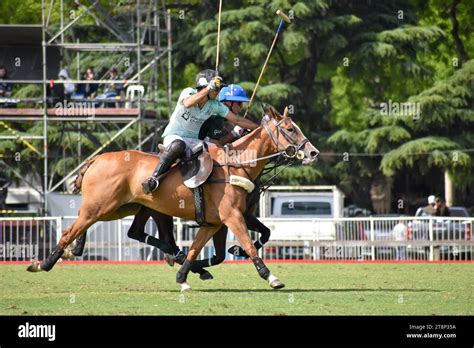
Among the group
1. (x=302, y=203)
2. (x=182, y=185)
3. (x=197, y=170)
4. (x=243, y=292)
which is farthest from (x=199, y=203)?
(x=302, y=203)

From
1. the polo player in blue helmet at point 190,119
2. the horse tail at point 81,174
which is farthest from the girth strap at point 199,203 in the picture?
the horse tail at point 81,174

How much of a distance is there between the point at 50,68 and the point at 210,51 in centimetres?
615

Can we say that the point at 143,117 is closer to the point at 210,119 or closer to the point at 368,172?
the point at 368,172

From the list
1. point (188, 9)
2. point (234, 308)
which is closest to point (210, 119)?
point (234, 308)

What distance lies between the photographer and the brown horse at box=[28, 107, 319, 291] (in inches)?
614

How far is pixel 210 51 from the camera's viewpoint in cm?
3825

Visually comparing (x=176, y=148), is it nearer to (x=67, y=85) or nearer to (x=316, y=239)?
(x=316, y=239)

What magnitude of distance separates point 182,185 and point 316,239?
13054 mm

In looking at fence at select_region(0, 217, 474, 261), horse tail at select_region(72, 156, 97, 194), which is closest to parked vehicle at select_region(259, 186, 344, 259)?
fence at select_region(0, 217, 474, 261)

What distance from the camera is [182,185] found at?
15594 millimetres

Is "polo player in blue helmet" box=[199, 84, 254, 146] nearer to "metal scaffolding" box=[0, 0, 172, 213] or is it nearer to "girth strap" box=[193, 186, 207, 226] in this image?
"girth strap" box=[193, 186, 207, 226]

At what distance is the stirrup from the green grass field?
137cm

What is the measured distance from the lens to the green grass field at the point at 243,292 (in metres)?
12.8

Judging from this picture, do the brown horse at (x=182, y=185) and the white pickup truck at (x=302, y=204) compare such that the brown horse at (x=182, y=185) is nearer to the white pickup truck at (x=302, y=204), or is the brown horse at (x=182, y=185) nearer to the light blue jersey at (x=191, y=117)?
the light blue jersey at (x=191, y=117)
